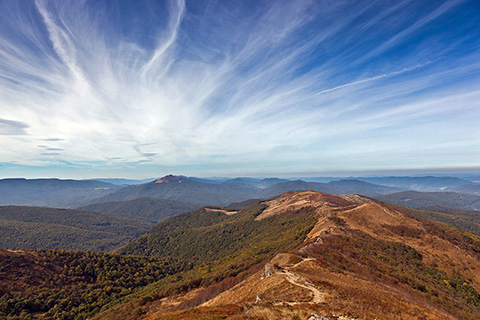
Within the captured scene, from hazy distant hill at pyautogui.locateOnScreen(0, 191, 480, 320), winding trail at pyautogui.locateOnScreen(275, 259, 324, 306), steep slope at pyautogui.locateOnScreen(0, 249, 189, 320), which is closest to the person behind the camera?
winding trail at pyautogui.locateOnScreen(275, 259, 324, 306)

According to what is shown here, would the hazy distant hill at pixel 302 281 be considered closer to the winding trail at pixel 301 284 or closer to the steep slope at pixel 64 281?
the winding trail at pixel 301 284

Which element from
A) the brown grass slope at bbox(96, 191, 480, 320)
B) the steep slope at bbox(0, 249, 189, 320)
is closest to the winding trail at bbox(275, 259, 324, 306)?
the brown grass slope at bbox(96, 191, 480, 320)

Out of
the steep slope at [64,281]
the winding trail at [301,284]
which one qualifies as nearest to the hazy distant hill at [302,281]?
the winding trail at [301,284]

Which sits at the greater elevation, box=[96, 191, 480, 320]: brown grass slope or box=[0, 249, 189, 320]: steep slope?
box=[96, 191, 480, 320]: brown grass slope

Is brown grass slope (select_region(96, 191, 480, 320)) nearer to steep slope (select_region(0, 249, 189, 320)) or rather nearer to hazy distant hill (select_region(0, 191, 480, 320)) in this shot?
hazy distant hill (select_region(0, 191, 480, 320))

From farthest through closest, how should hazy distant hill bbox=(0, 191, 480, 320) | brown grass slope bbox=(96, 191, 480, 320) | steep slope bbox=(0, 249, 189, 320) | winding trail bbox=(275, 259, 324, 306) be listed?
steep slope bbox=(0, 249, 189, 320), hazy distant hill bbox=(0, 191, 480, 320), winding trail bbox=(275, 259, 324, 306), brown grass slope bbox=(96, 191, 480, 320)

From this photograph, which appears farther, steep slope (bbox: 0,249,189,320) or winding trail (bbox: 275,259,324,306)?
steep slope (bbox: 0,249,189,320)

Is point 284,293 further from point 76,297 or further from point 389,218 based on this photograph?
point 76,297

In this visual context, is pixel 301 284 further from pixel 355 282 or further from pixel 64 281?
pixel 64 281

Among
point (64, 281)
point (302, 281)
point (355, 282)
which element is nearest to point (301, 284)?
point (302, 281)
